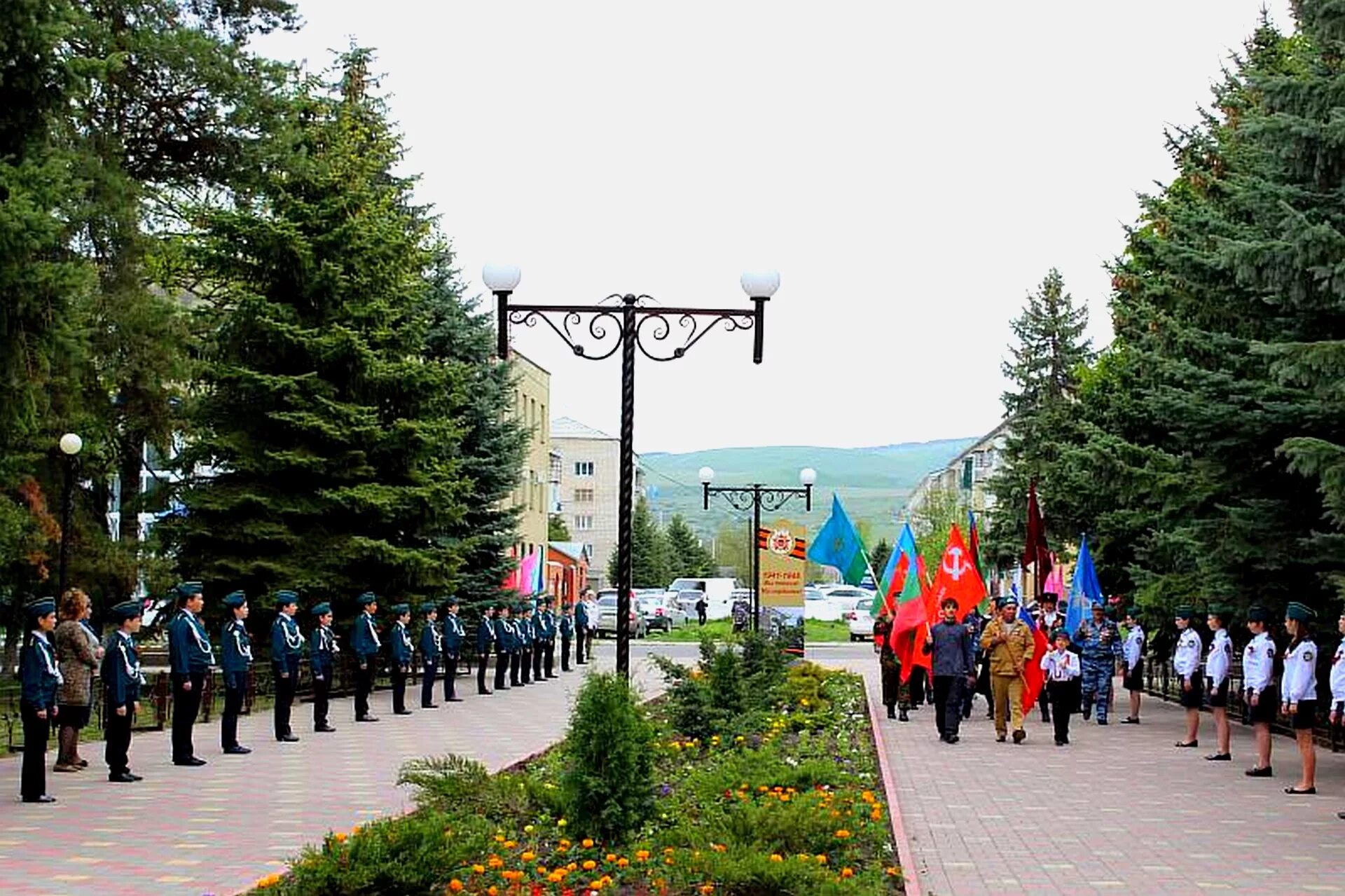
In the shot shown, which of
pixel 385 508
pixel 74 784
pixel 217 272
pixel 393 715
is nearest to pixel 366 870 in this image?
pixel 74 784

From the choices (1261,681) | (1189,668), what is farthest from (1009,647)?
(1261,681)

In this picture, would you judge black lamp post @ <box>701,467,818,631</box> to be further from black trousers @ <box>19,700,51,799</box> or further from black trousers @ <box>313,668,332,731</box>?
black trousers @ <box>19,700,51,799</box>

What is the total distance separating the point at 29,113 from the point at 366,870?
10076 mm

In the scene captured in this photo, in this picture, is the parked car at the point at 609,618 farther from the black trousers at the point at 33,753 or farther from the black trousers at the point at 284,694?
the black trousers at the point at 33,753

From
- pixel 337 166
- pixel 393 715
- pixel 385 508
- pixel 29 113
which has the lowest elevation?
pixel 393 715

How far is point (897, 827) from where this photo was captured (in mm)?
13000

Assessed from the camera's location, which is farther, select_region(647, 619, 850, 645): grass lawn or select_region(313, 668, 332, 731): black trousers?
select_region(647, 619, 850, 645): grass lawn

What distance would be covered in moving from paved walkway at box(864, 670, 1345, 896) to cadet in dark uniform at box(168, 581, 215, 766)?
7.50 meters

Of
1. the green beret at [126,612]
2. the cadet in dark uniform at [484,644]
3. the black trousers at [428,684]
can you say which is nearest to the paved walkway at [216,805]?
the green beret at [126,612]

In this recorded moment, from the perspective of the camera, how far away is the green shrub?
1114 cm

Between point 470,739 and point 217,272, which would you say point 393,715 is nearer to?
point 470,739

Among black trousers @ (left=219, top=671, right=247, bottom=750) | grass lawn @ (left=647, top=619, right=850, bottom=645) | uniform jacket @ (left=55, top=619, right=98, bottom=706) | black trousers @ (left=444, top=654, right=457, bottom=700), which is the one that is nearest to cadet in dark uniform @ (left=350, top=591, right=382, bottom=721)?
black trousers @ (left=444, top=654, right=457, bottom=700)

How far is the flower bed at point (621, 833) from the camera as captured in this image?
8.96 m

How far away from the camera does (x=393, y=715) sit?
26328 mm
